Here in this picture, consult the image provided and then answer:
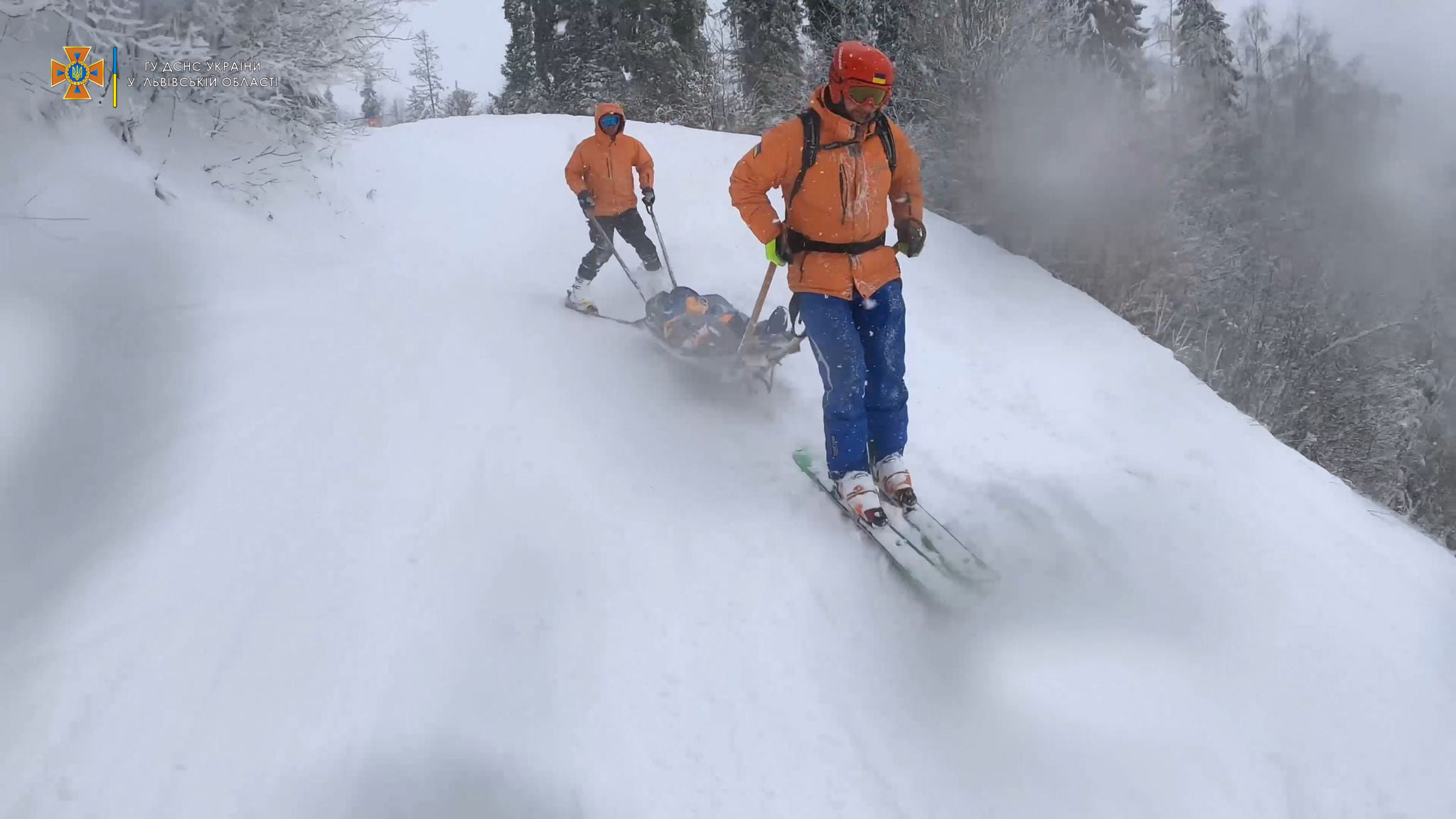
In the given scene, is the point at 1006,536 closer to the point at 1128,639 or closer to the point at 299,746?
the point at 1128,639

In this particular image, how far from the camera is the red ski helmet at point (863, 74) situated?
398cm

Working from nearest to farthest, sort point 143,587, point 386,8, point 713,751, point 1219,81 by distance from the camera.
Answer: point 713,751, point 143,587, point 386,8, point 1219,81

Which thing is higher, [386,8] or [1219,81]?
[1219,81]

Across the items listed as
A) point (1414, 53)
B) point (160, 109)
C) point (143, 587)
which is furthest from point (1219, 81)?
point (143, 587)

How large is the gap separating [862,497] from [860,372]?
0.64 metres

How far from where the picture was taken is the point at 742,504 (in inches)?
179

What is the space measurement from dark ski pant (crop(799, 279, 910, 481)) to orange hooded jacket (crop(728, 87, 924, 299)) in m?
0.09

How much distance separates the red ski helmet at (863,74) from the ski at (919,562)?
1961mm

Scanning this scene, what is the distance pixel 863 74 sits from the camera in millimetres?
3975

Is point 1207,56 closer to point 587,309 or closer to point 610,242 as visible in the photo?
point 610,242

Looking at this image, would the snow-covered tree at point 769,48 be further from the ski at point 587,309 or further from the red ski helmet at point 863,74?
Result: the red ski helmet at point 863,74

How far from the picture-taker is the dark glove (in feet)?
14.9

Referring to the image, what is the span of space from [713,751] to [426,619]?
1.26 metres

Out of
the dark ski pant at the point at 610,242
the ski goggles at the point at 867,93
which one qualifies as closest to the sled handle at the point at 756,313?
the ski goggles at the point at 867,93
